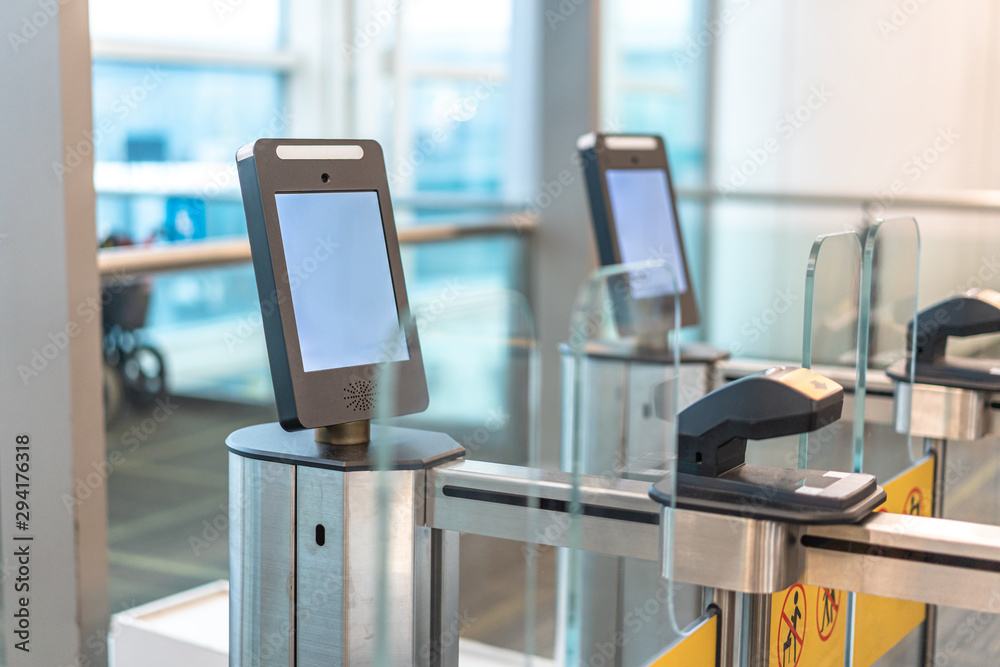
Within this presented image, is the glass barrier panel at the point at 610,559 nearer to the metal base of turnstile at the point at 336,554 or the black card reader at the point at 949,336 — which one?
the metal base of turnstile at the point at 336,554

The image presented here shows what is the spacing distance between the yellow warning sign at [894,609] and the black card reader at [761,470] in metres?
0.28

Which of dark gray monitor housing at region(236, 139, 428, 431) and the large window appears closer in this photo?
dark gray monitor housing at region(236, 139, 428, 431)

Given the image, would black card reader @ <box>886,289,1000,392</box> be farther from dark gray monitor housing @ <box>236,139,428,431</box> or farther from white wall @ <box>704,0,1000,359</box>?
white wall @ <box>704,0,1000,359</box>

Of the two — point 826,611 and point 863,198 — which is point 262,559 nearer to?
point 826,611

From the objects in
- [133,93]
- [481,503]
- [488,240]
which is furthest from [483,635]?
[133,93]

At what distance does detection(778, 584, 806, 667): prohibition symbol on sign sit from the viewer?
Answer: 109 centimetres

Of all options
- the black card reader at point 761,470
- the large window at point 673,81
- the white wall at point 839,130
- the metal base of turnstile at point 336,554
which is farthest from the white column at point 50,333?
the large window at point 673,81

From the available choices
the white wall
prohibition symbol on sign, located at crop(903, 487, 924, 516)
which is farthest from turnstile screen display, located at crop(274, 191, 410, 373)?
the white wall

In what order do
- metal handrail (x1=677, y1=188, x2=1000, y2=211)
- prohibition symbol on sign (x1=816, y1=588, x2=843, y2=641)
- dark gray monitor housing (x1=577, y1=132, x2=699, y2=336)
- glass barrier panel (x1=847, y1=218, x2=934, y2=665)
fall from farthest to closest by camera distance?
metal handrail (x1=677, y1=188, x2=1000, y2=211) < dark gray monitor housing (x1=577, y1=132, x2=699, y2=336) < glass barrier panel (x1=847, y1=218, x2=934, y2=665) < prohibition symbol on sign (x1=816, y1=588, x2=843, y2=641)

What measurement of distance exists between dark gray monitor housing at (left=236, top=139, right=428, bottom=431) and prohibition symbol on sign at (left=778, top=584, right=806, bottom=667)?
429mm

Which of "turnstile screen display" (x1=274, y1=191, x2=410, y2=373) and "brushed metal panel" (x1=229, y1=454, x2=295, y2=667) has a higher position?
"turnstile screen display" (x1=274, y1=191, x2=410, y2=373)

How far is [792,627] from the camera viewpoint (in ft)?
3.67

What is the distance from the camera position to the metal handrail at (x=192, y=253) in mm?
2246

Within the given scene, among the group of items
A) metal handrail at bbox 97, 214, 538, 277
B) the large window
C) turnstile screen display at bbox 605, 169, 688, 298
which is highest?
the large window
